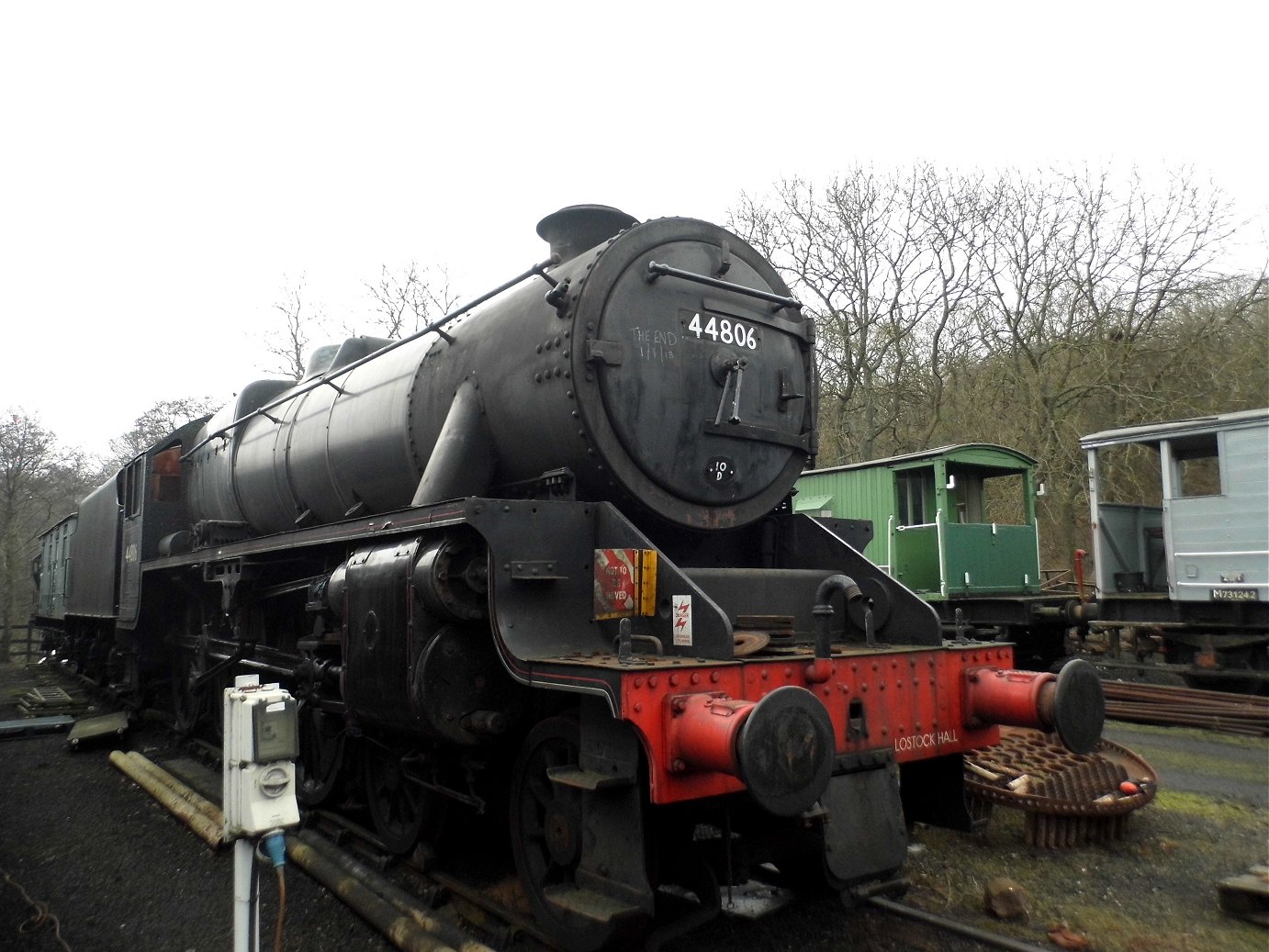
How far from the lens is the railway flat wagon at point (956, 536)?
38.3 ft

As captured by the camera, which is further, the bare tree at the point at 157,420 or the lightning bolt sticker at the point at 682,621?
the bare tree at the point at 157,420

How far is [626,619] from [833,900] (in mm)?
1981

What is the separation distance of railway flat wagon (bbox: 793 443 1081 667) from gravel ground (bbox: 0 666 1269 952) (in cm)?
496

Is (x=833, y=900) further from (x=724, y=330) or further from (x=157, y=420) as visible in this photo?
(x=157, y=420)

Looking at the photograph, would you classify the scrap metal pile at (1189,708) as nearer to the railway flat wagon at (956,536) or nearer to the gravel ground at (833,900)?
the railway flat wagon at (956,536)

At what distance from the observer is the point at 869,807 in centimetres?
353

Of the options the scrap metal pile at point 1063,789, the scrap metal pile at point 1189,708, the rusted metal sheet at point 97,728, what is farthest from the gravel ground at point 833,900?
the rusted metal sheet at point 97,728

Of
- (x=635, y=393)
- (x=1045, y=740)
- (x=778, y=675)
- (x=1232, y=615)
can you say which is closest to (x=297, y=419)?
(x=635, y=393)

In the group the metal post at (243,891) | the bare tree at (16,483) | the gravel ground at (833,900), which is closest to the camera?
the metal post at (243,891)

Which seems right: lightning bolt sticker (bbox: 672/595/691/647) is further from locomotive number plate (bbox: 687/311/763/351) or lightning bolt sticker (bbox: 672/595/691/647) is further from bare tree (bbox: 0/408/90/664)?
bare tree (bbox: 0/408/90/664)

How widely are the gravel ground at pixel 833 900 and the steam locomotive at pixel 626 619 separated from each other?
0.33 m

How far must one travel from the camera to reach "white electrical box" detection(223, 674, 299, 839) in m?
2.98

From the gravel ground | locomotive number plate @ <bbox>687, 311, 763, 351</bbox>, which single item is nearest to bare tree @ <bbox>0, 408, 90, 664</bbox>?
the gravel ground

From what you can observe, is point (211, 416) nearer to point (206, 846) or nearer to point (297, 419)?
point (297, 419)
